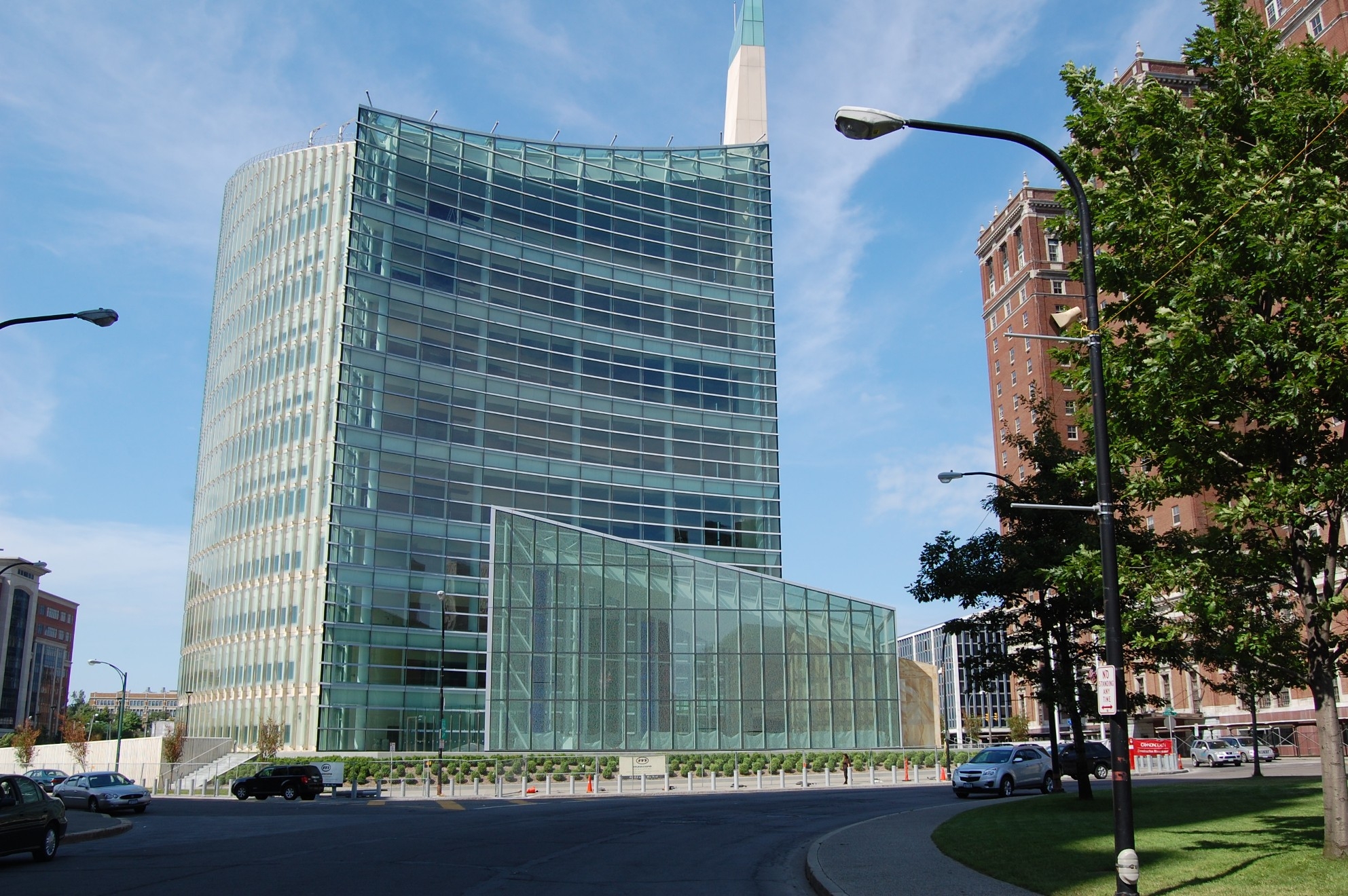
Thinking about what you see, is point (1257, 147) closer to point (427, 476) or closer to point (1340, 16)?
point (427, 476)

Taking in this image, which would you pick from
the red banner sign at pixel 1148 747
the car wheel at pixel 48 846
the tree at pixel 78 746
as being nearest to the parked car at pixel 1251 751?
the red banner sign at pixel 1148 747

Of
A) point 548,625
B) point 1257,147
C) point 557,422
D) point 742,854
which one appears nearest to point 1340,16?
point 557,422

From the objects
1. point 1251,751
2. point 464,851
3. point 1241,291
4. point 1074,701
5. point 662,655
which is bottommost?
point 1251,751

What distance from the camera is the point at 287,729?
6125 centimetres

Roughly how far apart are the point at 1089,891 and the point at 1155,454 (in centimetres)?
664

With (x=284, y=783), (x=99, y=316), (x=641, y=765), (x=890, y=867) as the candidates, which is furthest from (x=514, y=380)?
(x=890, y=867)

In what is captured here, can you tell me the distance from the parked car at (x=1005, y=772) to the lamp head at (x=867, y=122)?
28.0 m

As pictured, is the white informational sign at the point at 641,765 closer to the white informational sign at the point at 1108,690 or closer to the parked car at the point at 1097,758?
the parked car at the point at 1097,758

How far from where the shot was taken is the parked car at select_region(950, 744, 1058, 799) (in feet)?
114

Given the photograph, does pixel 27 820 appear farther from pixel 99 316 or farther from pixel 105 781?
pixel 105 781

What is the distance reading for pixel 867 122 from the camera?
1191 centimetres

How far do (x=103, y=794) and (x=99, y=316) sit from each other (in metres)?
22.8

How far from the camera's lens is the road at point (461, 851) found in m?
15.4

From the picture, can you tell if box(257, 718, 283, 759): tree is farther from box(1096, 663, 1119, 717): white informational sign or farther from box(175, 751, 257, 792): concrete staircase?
box(1096, 663, 1119, 717): white informational sign
